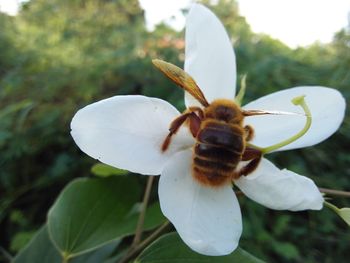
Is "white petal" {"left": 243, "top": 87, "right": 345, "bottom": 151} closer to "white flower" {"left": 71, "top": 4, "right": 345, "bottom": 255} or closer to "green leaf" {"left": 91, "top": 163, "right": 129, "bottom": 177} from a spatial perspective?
"white flower" {"left": 71, "top": 4, "right": 345, "bottom": 255}

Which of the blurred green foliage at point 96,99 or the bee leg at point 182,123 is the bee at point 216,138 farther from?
the blurred green foliage at point 96,99

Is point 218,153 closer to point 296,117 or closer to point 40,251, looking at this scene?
point 296,117

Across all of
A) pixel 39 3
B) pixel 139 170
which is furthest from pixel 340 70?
pixel 39 3

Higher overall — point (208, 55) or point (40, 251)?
point (208, 55)

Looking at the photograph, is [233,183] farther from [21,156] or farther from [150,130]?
[21,156]

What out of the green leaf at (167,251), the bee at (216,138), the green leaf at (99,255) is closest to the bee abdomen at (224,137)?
the bee at (216,138)

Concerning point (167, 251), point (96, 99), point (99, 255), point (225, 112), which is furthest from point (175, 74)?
point (96, 99)
